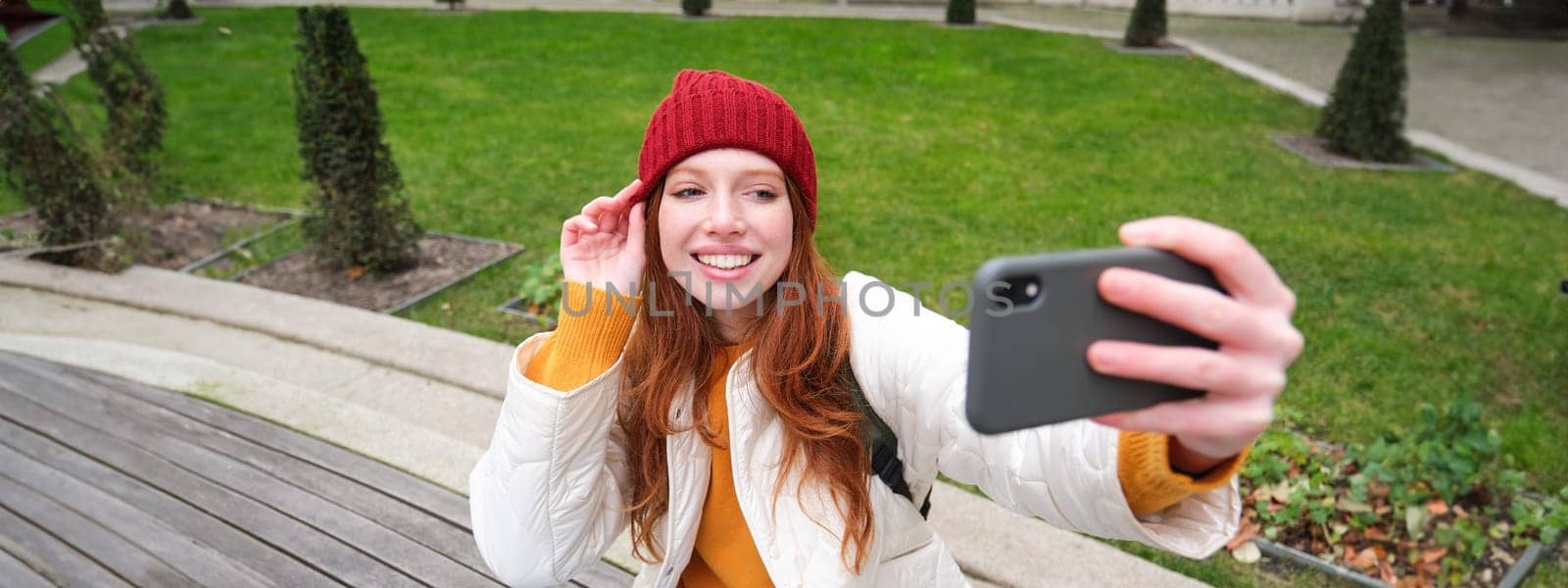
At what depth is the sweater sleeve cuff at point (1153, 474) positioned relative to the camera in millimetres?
1029

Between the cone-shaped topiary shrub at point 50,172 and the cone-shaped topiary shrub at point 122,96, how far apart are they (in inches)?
17.0

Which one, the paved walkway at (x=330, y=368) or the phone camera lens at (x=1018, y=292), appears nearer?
the phone camera lens at (x=1018, y=292)

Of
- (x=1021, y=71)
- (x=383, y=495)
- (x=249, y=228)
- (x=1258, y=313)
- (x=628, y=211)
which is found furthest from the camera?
(x=1021, y=71)

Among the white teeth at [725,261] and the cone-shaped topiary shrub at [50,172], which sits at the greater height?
the white teeth at [725,261]

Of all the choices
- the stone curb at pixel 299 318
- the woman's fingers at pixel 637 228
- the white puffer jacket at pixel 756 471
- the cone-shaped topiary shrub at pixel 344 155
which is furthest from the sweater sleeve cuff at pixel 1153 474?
the cone-shaped topiary shrub at pixel 344 155

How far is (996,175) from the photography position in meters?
7.36

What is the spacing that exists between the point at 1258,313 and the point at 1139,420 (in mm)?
134

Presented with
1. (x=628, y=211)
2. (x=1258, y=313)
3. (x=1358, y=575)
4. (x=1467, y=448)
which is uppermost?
(x=1258, y=313)

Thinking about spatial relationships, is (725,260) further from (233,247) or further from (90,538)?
(233,247)

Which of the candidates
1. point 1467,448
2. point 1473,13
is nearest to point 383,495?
point 1467,448

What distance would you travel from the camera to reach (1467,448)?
3184 mm

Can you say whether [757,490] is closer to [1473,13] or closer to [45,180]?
[45,180]

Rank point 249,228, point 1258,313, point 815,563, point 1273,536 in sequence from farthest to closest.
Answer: point 249,228 < point 1273,536 < point 815,563 < point 1258,313

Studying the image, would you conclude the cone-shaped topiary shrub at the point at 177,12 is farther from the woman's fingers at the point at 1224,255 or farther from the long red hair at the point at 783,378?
the woman's fingers at the point at 1224,255
